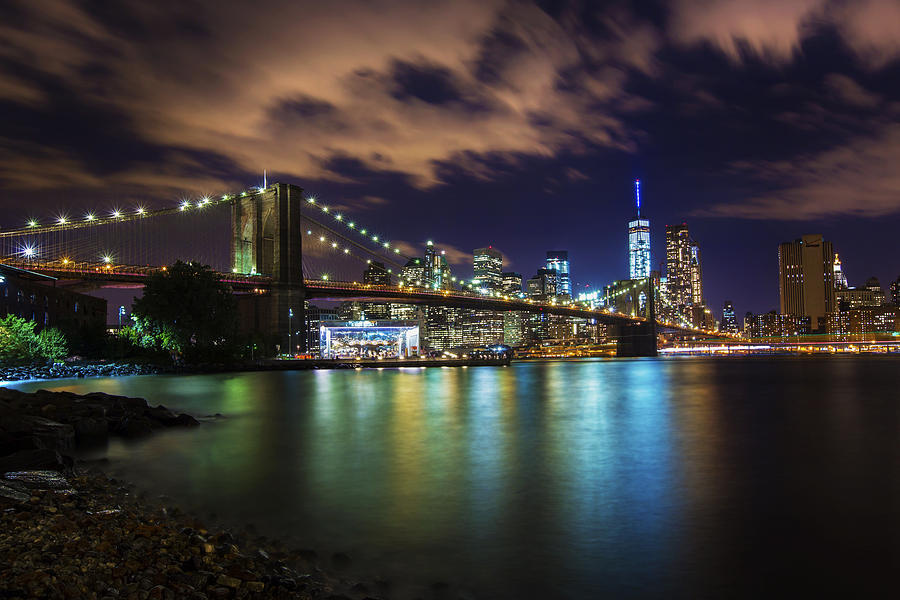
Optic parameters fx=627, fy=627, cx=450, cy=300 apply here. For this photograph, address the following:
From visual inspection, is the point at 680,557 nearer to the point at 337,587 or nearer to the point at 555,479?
the point at 337,587

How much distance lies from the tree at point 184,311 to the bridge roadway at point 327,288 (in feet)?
13.5

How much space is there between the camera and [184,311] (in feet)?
159

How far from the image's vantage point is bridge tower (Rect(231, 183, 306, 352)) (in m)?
60.3

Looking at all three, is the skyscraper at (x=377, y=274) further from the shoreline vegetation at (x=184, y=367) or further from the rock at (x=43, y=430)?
the rock at (x=43, y=430)

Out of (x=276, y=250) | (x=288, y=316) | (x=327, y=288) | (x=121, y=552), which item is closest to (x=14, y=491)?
(x=121, y=552)

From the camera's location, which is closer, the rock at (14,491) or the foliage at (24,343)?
the rock at (14,491)

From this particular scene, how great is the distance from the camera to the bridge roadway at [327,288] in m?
49.8

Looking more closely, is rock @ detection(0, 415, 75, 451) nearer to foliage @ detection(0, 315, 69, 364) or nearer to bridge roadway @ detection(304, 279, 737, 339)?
foliage @ detection(0, 315, 69, 364)

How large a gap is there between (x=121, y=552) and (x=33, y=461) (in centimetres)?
422

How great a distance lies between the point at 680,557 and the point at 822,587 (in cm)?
137

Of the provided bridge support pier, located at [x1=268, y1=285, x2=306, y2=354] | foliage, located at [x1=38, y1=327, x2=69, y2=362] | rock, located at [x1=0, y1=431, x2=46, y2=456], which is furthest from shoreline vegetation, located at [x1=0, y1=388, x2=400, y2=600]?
bridge support pier, located at [x1=268, y1=285, x2=306, y2=354]

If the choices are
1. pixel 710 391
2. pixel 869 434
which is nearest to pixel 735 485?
pixel 869 434

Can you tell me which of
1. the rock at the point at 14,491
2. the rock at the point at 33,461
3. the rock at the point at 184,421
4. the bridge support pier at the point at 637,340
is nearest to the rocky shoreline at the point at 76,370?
the rock at the point at 184,421

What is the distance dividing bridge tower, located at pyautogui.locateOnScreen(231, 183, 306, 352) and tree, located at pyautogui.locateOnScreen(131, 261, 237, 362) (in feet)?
29.2
